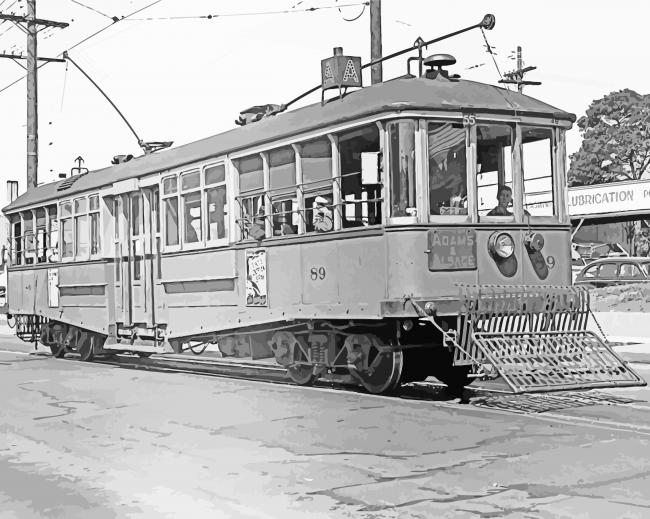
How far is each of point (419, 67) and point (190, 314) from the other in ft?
15.8

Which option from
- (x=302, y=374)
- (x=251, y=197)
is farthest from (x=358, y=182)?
(x=302, y=374)

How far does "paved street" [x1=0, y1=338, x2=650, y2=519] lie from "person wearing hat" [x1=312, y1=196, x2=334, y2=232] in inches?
72.4

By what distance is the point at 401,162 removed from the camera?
35.2 ft

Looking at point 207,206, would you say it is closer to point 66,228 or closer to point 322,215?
point 322,215

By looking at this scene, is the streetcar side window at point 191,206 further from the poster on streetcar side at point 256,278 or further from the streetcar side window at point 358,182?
the streetcar side window at point 358,182

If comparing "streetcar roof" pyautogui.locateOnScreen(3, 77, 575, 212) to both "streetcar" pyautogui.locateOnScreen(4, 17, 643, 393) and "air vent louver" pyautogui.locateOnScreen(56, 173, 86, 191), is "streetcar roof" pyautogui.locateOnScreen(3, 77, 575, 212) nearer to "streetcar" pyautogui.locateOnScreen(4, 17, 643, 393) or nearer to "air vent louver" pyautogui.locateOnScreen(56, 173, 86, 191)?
"streetcar" pyautogui.locateOnScreen(4, 17, 643, 393)

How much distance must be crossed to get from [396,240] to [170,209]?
5.06 m

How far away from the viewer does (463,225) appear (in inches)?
430

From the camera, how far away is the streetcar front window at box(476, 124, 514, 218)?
11.2 metres

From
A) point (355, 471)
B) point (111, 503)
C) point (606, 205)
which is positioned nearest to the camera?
point (111, 503)

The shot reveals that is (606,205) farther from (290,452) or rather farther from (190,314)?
(290,452)

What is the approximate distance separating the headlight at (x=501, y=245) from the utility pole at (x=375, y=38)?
7.05 meters

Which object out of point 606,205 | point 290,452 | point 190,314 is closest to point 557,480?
point 290,452

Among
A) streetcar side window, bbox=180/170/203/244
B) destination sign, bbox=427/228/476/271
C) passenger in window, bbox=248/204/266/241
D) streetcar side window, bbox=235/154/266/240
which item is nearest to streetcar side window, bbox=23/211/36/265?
streetcar side window, bbox=180/170/203/244
